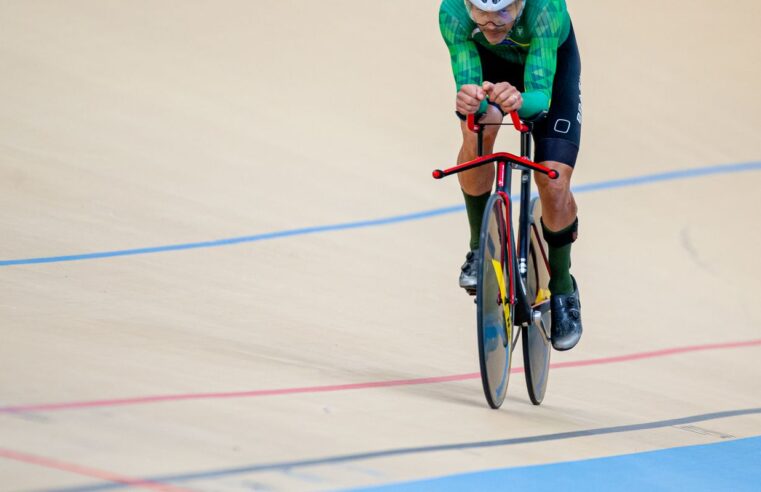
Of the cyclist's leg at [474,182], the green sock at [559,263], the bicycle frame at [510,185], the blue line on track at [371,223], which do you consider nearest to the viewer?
the bicycle frame at [510,185]

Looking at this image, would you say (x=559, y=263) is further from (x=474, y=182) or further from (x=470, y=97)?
(x=470, y=97)

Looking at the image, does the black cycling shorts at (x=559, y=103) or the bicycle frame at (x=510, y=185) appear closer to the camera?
the bicycle frame at (x=510, y=185)

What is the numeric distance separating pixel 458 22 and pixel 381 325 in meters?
1.17

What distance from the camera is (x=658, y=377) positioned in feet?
12.7

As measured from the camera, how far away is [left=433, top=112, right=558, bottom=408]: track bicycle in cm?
292

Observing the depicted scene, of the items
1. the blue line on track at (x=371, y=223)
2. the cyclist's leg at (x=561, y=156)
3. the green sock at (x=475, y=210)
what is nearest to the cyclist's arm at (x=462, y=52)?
the cyclist's leg at (x=561, y=156)

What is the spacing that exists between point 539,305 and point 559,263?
12cm

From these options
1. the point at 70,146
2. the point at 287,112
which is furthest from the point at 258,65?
the point at 70,146

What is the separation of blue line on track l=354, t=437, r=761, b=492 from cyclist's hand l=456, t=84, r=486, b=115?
0.82 m

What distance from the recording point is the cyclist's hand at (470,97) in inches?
113

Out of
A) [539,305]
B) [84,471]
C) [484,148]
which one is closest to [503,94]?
[484,148]

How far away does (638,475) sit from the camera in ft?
8.84

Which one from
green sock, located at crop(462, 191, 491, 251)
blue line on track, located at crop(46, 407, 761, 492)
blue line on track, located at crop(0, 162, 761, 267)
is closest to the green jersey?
green sock, located at crop(462, 191, 491, 251)

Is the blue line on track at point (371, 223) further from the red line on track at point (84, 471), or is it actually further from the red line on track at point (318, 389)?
the red line on track at point (84, 471)
